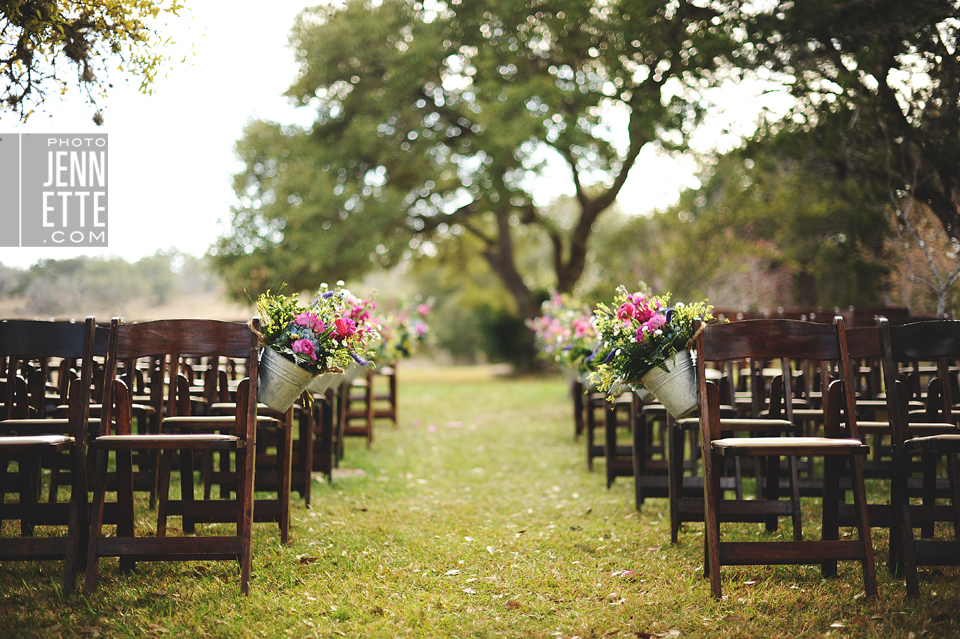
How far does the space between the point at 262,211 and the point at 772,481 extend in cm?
1542

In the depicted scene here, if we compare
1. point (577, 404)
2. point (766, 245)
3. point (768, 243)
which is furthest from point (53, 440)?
point (768, 243)

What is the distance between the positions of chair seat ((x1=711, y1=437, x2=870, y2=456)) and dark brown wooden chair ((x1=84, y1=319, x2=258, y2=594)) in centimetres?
217

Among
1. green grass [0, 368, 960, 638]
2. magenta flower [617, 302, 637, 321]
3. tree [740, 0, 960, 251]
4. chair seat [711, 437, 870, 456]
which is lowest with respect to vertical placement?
green grass [0, 368, 960, 638]

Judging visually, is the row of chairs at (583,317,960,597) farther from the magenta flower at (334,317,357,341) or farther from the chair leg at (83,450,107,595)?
the chair leg at (83,450,107,595)

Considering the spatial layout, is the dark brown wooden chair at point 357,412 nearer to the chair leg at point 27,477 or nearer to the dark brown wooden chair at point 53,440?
the chair leg at point 27,477

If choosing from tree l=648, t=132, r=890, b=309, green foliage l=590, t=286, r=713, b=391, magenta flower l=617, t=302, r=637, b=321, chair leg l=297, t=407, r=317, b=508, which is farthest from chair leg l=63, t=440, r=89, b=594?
tree l=648, t=132, r=890, b=309

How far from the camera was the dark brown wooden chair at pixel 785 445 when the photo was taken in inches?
122

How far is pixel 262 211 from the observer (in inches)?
677

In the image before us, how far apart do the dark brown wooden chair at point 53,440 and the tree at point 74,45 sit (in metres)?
2.08

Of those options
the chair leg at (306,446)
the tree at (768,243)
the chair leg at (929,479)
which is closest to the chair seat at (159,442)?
the chair leg at (306,446)

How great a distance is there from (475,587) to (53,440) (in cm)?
201

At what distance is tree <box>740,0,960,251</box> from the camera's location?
7.29 meters

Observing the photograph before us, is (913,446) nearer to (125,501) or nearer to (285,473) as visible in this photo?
(285,473)

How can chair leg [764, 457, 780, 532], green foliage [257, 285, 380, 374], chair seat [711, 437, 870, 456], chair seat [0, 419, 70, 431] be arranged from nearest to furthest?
chair seat [711, 437, 870, 456] → chair seat [0, 419, 70, 431] → green foliage [257, 285, 380, 374] → chair leg [764, 457, 780, 532]
